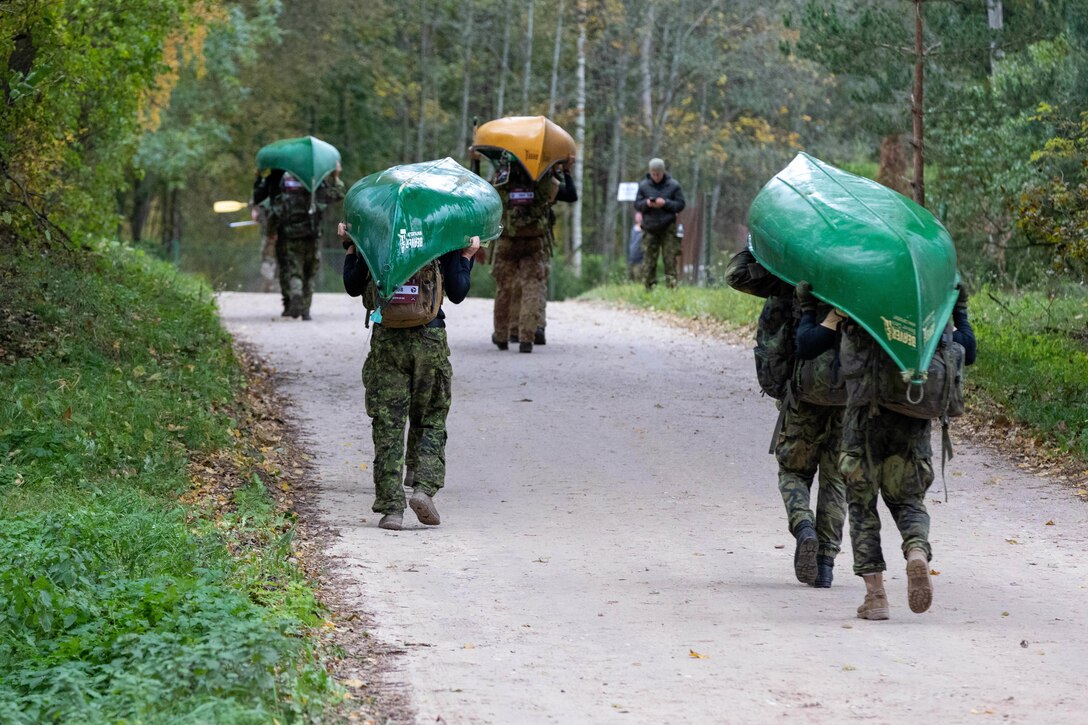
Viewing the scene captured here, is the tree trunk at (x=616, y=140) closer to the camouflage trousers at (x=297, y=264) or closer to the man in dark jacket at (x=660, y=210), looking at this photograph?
the man in dark jacket at (x=660, y=210)

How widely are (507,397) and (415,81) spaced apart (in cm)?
3791

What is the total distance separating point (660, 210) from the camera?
80.8 feet

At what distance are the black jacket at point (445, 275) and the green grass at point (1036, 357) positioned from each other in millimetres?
5038

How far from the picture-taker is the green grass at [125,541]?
5695 mm

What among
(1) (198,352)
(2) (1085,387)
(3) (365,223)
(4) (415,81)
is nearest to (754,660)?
(3) (365,223)

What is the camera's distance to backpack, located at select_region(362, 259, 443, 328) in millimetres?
9320

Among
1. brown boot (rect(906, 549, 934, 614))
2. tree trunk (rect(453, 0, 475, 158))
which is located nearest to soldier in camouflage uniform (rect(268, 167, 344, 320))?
brown boot (rect(906, 549, 934, 614))

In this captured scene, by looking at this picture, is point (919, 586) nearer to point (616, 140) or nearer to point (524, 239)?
point (524, 239)

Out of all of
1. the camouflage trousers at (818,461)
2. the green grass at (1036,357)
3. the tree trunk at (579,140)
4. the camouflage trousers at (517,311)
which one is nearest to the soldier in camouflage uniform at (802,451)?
the camouflage trousers at (818,461)

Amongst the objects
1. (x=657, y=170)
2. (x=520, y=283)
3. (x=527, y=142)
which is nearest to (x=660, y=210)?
(x=657, y=170)

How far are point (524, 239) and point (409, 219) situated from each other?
7.85 m

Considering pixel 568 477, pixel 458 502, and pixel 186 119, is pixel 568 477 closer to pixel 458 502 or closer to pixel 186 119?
pixel 458 502

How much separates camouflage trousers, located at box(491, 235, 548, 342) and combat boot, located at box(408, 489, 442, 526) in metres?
7.76

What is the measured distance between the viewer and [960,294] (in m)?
7.32
